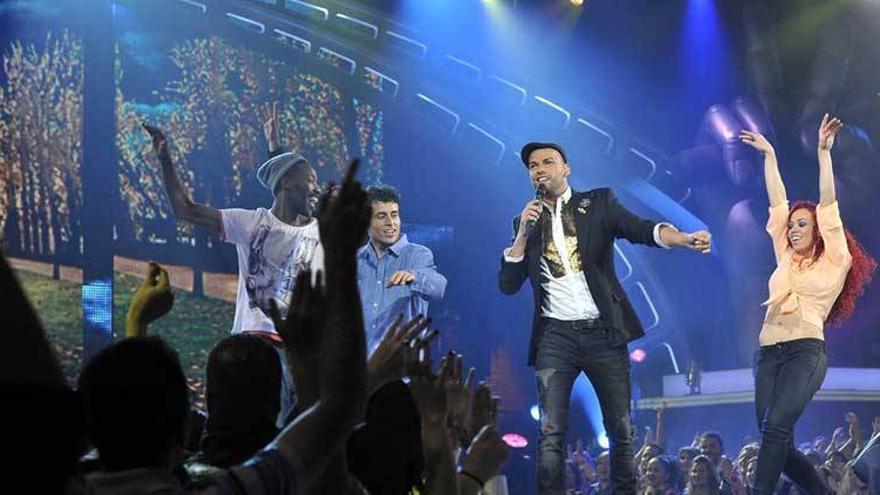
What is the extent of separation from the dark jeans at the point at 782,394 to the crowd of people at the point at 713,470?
0.71 m

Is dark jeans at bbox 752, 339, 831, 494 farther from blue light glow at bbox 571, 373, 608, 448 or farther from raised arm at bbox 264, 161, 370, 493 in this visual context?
blue light glow at bbox 571, 373, 608, 448

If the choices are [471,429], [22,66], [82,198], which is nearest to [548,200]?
[471,429]

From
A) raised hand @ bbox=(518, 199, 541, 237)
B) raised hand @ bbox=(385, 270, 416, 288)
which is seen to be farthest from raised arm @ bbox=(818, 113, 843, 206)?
raised hand @ bbox=(385, 270, 416, 288)

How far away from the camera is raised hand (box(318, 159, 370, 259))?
133 centimetres

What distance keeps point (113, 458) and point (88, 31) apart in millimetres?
8342

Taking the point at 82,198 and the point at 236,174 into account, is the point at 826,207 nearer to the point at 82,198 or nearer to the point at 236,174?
the point at 236,174

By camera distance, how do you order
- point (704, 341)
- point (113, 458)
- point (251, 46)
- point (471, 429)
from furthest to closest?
point (704, 341), point (251, 46), point (471, 429), point (113, 458)

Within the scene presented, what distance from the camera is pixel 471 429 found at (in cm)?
252

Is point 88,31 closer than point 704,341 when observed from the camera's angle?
Yes

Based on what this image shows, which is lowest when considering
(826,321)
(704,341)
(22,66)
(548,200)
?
(704,341)

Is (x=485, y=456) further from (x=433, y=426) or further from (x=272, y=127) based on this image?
(x=272, y=127)

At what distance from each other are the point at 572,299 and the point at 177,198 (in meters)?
2.09

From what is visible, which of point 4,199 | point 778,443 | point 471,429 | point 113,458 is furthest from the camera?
point 4,199

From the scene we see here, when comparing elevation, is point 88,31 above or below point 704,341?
above
